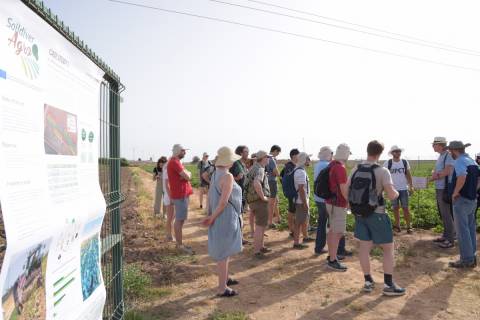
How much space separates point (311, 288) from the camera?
5.86 metres

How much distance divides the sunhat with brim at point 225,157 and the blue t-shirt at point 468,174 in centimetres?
387

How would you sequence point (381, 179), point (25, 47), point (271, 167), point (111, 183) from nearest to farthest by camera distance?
point (25, 47)
point (111, 183)
point (381, 179)
point (271, 167)

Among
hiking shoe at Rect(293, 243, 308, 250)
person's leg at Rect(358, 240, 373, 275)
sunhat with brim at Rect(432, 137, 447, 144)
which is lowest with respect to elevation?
hiking shoe at Rect(293, 243, 308, 250)

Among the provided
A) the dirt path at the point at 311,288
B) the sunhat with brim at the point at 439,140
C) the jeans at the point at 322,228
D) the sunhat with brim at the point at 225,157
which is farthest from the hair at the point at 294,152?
the sunhat with brim at the point at 225,157

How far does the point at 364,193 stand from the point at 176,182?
11.7 ft

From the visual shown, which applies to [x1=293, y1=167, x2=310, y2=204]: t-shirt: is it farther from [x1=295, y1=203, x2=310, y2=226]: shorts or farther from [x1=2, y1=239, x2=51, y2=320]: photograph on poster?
[x1=2, y1=239, x2=51, y2=320]: photograph on poster

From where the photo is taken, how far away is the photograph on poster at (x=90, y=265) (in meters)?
2.62

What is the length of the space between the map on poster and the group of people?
248 cm

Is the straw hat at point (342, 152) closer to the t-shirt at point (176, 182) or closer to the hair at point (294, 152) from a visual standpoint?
the hair at point (294, 152)

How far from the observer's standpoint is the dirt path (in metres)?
4.97

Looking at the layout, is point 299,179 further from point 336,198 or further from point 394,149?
point 394,149

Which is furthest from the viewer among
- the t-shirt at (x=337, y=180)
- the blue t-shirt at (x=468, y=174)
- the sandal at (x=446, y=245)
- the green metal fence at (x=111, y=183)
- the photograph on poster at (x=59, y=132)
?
the sandal at (x=446, y=245)

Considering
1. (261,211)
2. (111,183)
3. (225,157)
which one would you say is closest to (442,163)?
(261,211)

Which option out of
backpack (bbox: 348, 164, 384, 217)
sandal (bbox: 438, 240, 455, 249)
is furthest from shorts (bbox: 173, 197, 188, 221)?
sandal (bbox: 438, 240, 455, 249)
